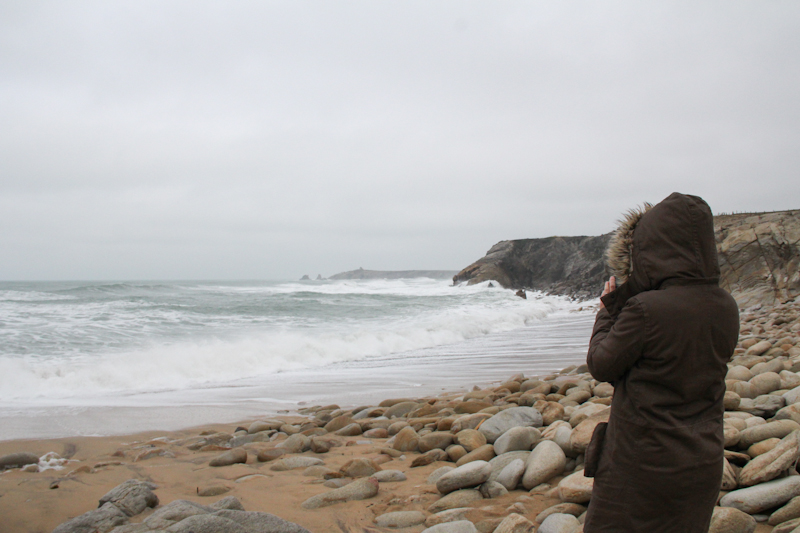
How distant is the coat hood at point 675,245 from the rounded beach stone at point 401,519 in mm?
2124

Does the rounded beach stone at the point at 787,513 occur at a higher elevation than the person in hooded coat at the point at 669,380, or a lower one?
lower

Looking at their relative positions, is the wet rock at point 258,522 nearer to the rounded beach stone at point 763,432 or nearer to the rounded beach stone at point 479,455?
the rounded beach stone at point 479,455

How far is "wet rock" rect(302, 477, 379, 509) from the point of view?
Result: 355cm

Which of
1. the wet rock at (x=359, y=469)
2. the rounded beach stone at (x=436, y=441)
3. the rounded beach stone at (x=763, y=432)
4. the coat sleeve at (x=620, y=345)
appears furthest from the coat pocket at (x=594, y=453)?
the rounded beach stone at (x=436, y=441)

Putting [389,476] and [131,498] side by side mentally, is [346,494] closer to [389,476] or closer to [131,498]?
[389,476]

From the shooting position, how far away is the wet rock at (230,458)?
465cm

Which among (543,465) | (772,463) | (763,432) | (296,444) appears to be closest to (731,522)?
(772,463)

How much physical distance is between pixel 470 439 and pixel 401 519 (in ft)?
4.36

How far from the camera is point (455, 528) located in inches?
113

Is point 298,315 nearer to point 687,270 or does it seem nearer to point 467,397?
point 467,397

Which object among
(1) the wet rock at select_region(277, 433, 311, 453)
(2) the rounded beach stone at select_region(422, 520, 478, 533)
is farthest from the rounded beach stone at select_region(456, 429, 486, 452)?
(1) the wet rock at select_region(277, 433, 311, 453)

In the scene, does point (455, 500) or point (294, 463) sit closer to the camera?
point (455, 500)

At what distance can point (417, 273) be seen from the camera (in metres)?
110

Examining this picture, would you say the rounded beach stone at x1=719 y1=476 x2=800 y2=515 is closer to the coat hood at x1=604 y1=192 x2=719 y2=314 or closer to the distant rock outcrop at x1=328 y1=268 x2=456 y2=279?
the coat hood at x1=604 y1=192 x2=719 y2=314
